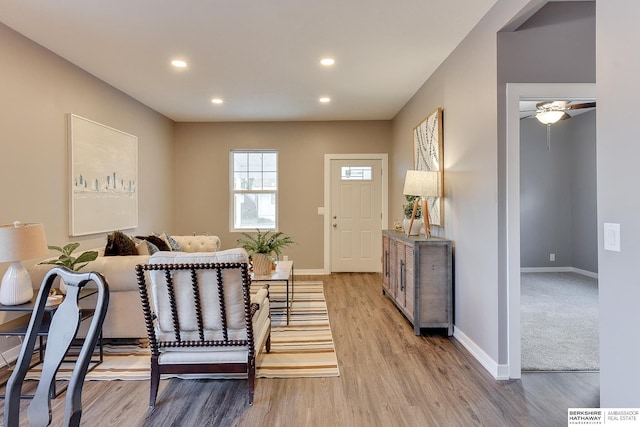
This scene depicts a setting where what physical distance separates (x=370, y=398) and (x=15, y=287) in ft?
8.04

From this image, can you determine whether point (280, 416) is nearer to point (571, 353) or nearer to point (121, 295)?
point (121, 295)

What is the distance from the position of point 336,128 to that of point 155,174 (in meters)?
3.02

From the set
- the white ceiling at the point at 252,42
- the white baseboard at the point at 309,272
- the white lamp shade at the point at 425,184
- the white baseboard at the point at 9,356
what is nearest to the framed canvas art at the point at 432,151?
the white lamp shade at the point at 425,184

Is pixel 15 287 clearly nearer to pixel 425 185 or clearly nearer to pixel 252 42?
pixel 252 42

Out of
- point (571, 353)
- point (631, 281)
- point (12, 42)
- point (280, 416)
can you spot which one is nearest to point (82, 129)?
point (12, 42)

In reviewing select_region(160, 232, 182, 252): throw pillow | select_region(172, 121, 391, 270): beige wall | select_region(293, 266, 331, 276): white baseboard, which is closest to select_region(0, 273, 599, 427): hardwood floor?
select_region(160, 232, 182, 252): throw pillow

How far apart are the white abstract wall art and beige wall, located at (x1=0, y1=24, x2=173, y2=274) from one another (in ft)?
0.29

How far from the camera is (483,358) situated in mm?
2621

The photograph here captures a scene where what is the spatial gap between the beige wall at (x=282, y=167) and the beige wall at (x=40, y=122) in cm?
181

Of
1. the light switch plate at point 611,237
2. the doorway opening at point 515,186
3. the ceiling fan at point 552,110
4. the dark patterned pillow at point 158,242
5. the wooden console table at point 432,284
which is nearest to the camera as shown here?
the light switch plate at point 611,237

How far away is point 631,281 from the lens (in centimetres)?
136

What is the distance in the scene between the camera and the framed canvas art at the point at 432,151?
11.5ft

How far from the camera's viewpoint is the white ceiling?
2502mm

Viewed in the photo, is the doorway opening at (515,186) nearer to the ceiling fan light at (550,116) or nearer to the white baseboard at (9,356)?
the ceiling fan light at (550,116)
